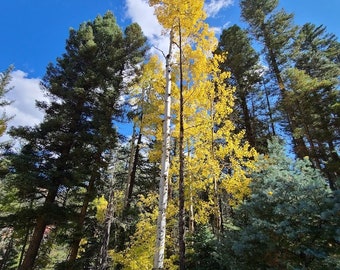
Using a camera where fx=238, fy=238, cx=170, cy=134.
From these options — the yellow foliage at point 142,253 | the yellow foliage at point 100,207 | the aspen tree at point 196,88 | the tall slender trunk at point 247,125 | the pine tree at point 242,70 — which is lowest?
the yellow foliage at point 142,253

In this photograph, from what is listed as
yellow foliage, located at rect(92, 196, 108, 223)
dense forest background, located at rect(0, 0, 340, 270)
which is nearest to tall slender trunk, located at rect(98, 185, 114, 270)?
dense forest background, located at rect(0, 0, 340, 270)

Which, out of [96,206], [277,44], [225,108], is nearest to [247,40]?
[277,44]

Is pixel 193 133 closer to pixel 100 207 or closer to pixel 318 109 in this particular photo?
pixel 100 207

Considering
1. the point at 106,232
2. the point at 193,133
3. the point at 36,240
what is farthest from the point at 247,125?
the point at 36,240

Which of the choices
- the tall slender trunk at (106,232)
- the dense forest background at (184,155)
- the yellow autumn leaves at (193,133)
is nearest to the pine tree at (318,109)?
the dense forest background at (184,155)

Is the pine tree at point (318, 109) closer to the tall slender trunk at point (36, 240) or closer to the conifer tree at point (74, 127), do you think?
the conifer tree at point (74, 127)

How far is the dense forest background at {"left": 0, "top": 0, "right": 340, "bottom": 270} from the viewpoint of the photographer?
15.6 feet

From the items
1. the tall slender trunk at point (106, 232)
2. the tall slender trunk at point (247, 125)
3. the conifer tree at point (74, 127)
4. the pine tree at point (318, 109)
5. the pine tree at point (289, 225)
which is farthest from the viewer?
the tall slender trunk at point (247, 125)

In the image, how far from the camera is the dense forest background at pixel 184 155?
15.6 feet

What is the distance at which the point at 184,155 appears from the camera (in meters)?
8.31

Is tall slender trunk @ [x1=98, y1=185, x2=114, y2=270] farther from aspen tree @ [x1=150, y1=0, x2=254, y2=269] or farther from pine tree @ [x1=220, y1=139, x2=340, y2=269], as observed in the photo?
pine tree @ [x1=220, y1=139, x2=340, y2=269]

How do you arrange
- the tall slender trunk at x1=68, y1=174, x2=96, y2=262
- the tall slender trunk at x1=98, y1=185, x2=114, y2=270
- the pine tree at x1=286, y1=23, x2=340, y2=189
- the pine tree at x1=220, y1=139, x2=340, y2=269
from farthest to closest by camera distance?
the pine tree at x1=286, y1=23, x2=340, y2=189
the tall slender trunk at x1=68, y1=174, x2=96, y2=262
the tall slender trunk at x1=98, y1=185, x2=114, y2=270
the pine tree at x1=220, y1=139, x2=340, y2=269

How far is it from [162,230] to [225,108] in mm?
5456

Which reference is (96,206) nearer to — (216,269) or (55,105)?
(55,105)
